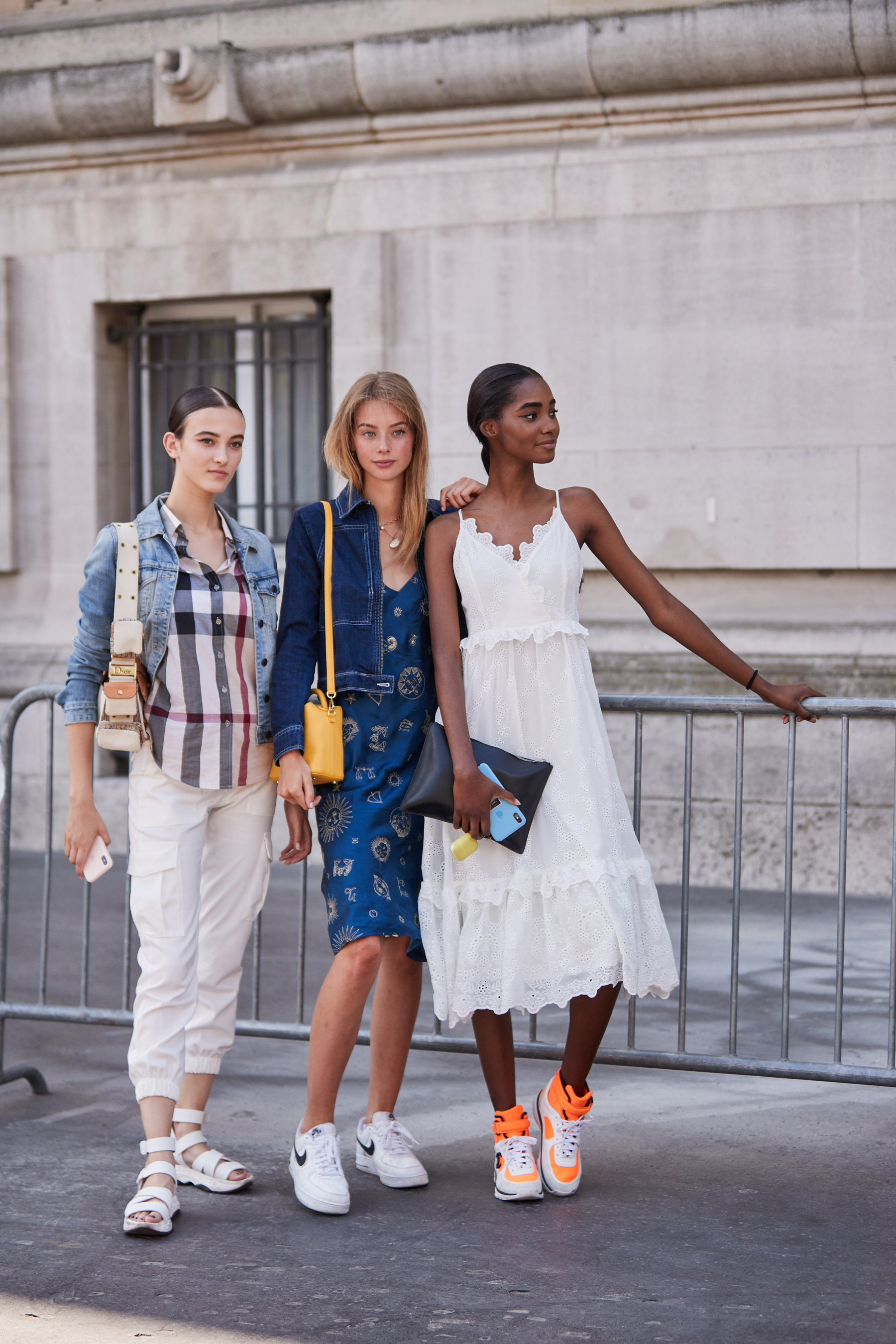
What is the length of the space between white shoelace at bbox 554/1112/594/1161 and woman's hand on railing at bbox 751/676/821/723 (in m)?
1.23

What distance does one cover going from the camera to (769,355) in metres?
8.24

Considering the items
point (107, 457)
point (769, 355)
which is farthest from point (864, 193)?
point (107, 457)

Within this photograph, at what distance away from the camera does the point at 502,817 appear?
3.82 metres

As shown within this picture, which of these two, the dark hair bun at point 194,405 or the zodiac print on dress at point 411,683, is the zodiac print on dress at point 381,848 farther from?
the dark hair bun at point 194,405

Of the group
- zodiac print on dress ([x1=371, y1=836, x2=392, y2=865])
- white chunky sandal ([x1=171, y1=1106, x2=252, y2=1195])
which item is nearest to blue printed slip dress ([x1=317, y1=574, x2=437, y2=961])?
zodiac print on dress ([x1=371, y1=836, x2=392, y2=865])

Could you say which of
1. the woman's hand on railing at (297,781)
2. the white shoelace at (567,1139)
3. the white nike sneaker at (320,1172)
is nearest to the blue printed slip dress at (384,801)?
the woman's hand on railing at (297,781)

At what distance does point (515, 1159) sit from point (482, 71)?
6.47 meters

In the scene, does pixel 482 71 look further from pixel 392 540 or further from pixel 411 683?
pixel 411 683

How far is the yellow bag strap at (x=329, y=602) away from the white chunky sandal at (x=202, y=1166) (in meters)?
1.24

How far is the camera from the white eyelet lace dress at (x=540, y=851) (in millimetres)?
3875

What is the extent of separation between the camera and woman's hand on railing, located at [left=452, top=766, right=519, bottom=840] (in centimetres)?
377

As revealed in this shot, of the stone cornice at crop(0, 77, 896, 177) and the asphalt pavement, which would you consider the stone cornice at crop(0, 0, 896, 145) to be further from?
the asphalt pavement

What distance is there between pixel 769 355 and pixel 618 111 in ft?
5.31

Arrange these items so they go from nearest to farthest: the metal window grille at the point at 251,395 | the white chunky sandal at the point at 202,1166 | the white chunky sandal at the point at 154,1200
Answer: the white chunky sandal at the point at 154,1200
the white chunky sandal at the point at 202,1166
the metal window grille at the point at 251,395
